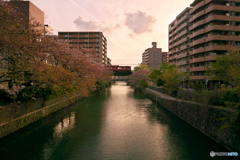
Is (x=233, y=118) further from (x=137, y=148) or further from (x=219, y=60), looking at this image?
(x=219, y=60)

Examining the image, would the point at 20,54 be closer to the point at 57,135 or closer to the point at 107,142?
the point at 57,135

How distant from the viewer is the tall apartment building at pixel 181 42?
47031mm

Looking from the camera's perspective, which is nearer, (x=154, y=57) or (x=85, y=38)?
(x=85, y=38)

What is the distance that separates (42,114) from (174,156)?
13.5 metres

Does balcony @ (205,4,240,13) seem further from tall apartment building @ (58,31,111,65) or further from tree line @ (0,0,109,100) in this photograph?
tall apartment building @ (58,31,111,65)

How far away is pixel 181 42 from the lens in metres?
49.8

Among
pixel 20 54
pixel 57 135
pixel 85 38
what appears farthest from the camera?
pixel 85 38

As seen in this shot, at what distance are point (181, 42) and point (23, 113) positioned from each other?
45.5 metres

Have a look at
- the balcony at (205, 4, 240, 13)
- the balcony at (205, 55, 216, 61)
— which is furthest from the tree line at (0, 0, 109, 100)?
the balcony at (205, 4, 240, 13)

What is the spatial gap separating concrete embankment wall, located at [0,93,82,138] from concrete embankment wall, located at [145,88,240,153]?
13113mm

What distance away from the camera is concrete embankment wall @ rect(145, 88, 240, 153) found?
932 centimetres

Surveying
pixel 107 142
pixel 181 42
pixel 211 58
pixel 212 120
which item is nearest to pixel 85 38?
pixel 181 42

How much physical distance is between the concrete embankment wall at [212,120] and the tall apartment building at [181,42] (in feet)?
105

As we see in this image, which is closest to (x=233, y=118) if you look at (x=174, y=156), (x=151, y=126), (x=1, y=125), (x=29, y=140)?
(x=174, y=156)
